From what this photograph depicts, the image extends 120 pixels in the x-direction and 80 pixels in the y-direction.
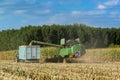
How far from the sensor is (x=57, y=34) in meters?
80.5

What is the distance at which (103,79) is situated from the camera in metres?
12.9

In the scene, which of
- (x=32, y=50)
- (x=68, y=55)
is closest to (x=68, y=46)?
(x=68, y=55)

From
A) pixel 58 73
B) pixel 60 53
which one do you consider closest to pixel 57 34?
pixel 60 53

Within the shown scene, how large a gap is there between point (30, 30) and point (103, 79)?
67527 millimetres

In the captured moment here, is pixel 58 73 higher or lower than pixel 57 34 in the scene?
lower

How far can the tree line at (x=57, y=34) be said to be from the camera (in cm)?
7669

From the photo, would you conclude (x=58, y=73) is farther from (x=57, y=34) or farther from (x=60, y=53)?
(x=57, y=34)

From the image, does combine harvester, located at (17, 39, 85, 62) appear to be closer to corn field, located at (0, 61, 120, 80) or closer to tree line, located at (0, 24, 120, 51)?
corn field, located at (0, 61, 120, 80)

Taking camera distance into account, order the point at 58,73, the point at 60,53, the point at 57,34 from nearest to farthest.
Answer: the point at 58,73
the point at 60,53
the point at 57,34

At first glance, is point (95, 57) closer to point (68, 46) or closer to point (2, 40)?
point (68, 46)

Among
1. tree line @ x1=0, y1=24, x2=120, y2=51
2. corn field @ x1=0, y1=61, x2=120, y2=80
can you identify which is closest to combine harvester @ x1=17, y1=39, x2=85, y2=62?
corn field @ x1=0, y1=61, x2=120, y2=80

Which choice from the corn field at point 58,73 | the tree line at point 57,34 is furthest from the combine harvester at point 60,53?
the tree line at point 57,34

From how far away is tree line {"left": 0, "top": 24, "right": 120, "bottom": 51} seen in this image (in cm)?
7669

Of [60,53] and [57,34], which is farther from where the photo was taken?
[57,34]
